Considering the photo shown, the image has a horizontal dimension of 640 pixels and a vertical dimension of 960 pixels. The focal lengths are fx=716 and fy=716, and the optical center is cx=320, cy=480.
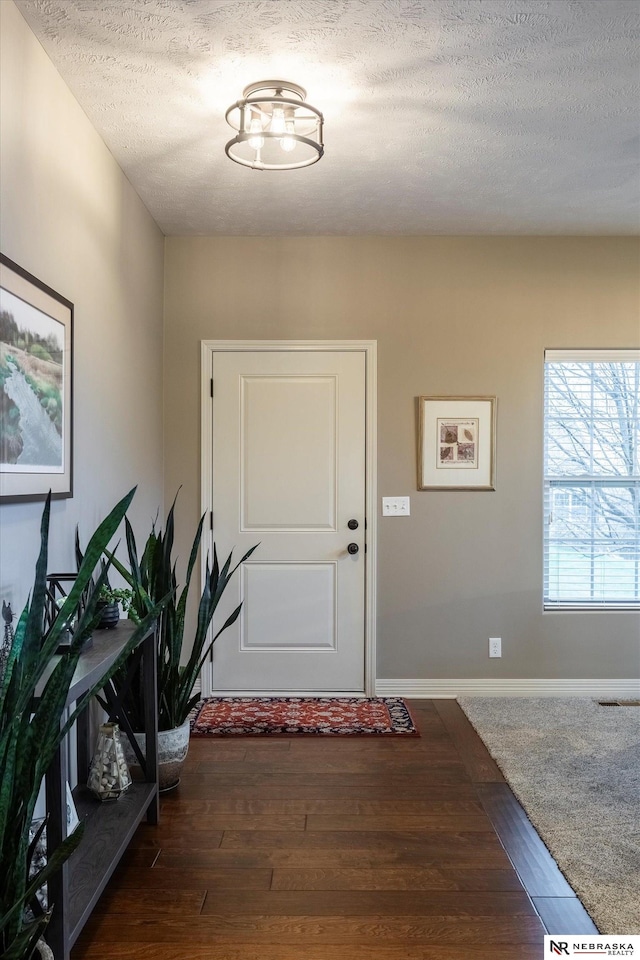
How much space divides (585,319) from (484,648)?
2001 mm

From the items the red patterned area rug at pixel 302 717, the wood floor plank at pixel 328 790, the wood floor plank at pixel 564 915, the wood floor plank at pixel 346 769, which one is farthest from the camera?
the red patterned area rug at pixel 302 717

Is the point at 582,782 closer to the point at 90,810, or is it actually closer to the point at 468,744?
the point at 468,744

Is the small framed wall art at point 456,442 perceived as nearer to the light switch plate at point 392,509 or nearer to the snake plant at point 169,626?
A: the light switch plate at point 392,509

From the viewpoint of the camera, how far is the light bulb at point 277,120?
2568mm

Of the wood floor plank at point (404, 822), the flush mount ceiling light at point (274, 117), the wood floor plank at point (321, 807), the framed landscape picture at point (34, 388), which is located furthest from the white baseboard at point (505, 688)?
the flush mount ceiling light at point (274, 117)

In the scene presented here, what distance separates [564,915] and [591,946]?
0.14 metres

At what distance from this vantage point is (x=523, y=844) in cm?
248

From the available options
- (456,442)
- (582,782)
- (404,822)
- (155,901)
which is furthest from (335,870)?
(456,442)

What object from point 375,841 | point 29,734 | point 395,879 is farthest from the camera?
point 375,841

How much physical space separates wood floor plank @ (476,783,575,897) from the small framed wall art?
68.5 inches

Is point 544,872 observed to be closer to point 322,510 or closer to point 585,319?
point 322,510

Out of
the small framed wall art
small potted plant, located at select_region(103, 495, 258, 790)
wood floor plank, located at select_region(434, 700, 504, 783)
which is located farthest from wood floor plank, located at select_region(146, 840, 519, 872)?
→ the small framed wall art

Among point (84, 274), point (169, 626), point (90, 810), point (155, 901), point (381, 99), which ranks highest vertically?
point (381, 99)

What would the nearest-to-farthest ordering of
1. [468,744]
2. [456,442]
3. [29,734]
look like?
[29,734], [468,744], [456,442]
